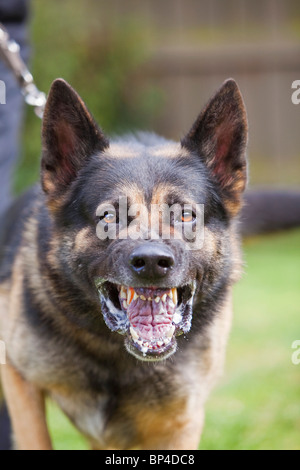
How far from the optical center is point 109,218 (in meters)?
2.66

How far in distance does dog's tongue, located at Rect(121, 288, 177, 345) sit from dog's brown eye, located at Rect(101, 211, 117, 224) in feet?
0.90

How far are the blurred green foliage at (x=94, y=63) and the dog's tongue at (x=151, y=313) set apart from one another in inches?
284

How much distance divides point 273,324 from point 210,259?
3.71 metres

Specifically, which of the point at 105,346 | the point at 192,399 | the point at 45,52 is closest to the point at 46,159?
the point at 105,346

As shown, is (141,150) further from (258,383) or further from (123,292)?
(258,383)

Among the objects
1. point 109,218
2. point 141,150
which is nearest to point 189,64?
point 141,150

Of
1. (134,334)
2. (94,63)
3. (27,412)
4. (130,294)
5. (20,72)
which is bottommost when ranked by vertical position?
(27,412)

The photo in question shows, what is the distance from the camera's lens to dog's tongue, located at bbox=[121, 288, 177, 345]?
98.4 inches

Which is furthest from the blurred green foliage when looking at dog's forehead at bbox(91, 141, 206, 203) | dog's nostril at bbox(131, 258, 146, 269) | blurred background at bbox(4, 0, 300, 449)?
dog's nostril at bbox(131, 258, 146, 269)

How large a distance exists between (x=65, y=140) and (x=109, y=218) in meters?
0.50

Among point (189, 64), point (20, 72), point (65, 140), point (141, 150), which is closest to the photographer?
point (65, 140)

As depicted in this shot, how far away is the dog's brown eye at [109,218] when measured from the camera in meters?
2.65

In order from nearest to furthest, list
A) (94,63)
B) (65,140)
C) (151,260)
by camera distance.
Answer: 1. (151,260)
2. (65,140)
3. (94,63)

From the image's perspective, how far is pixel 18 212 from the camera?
3738mm
